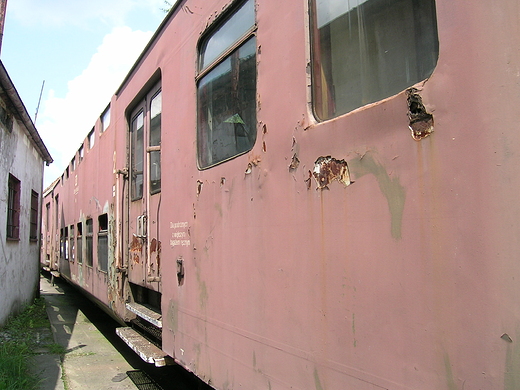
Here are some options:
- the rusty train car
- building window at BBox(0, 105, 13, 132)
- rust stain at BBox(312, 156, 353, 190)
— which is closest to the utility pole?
building window at BBox(0, 105, 13, 132)

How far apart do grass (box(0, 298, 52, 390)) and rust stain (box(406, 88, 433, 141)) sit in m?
4.17

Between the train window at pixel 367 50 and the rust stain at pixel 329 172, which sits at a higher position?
the train window at pixel 367 50

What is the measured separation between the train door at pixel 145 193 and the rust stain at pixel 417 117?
263 cm

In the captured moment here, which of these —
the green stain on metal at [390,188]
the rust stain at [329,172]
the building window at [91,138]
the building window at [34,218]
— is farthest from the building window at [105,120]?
the green stain on metal at [390,188]

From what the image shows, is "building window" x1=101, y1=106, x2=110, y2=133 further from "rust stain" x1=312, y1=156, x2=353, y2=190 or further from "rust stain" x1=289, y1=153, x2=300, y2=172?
"rust stain" x1=312, y1=156, x2=353, y2=190

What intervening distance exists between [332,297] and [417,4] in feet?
3.44

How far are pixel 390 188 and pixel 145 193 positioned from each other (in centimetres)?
302

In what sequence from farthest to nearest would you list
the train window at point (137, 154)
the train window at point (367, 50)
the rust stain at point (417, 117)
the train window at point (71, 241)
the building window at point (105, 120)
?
the train window at point (71, 241), the building window at point (105, 120), the train window at point (137, 154), the train window at point (367, 50), the rust stain at point (417, 117)

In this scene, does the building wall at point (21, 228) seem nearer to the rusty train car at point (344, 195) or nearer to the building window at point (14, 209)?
the building window at point (14, 209)

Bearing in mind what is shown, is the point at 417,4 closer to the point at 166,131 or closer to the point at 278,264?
the point at 278,264

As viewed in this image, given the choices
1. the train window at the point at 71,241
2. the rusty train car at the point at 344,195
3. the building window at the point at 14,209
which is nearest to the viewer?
the rusty train car at the point at 344,195

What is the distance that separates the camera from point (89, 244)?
290 inches

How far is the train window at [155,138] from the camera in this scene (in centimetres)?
410

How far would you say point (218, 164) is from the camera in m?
2.69
